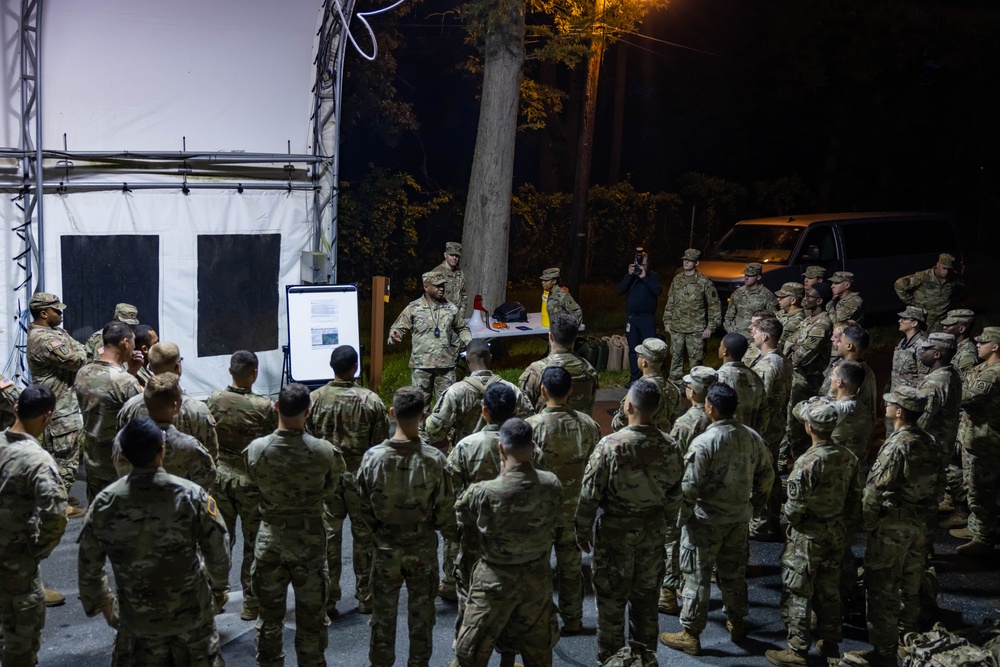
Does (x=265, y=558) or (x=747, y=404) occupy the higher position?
(x=747, y=404)

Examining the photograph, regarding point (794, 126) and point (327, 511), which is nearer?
point (327, 511)

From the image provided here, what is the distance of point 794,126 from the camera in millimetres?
33094

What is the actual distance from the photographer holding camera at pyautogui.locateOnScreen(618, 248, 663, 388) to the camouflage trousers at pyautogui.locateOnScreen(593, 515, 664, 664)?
6.85 metres

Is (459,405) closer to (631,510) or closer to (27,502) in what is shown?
(631,510)

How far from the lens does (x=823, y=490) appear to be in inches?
247

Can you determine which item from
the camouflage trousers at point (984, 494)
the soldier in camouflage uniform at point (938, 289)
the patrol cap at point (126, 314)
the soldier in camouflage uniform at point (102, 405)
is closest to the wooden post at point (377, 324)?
the patrol cap at point (126, 314)

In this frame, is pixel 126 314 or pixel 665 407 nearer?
pixel 665 407

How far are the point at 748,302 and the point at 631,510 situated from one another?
6.96 meters

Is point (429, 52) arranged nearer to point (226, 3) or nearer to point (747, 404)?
point (226, 3)

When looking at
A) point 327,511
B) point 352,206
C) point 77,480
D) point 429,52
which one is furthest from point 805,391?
point 429,52

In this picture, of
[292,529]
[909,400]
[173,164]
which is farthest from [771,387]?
[173,164]

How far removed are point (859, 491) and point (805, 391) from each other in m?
4.01

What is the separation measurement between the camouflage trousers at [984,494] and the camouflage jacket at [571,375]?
355 centimetres

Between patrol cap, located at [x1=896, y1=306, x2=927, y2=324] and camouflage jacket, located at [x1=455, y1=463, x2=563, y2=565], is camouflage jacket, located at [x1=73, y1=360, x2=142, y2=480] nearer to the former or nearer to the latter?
camouflage jacket, located at [x1=455, y1=463, x2=563, y2=565]
